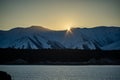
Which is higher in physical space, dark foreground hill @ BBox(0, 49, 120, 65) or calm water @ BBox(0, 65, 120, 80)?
calm water @ BBox(0, 65, 120, 80)

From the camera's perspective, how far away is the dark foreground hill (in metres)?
147

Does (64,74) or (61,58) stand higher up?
(64,74)

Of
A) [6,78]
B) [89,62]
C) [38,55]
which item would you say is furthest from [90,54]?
[6,78]

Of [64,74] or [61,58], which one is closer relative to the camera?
[64,74]

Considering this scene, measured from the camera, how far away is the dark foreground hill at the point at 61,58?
147 metres

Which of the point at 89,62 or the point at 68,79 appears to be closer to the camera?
the point at 68,79

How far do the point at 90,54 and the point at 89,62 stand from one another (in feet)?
10.4

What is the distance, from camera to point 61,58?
151 meters

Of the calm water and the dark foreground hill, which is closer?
the calm water

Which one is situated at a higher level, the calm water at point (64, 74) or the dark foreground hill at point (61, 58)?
the calm water at point (64, 74)

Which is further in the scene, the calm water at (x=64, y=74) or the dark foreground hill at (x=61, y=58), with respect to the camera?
the dark foreground hill at (x=61, y=58)

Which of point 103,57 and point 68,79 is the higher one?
point 68,79

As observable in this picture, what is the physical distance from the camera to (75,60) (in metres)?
153

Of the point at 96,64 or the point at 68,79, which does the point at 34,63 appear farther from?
the point at 68,79
